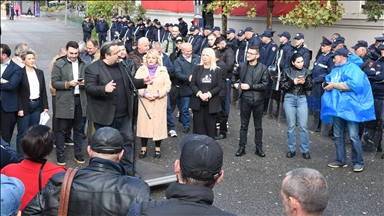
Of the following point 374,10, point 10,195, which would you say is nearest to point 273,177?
point 10,195

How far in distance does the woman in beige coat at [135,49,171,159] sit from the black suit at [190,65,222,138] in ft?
1.59

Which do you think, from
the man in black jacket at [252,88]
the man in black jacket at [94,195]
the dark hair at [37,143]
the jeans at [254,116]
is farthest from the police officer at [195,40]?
the man in black jacket at [94,195]

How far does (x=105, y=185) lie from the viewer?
340 centimetres

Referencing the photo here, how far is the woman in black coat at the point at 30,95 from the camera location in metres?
7.89

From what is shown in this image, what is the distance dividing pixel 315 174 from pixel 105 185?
1293mm

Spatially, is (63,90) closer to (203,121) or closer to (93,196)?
(203,121)

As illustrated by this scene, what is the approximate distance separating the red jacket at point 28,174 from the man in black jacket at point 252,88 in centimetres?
529

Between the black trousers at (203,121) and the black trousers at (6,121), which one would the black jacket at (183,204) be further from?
the black trousers at (203,121)

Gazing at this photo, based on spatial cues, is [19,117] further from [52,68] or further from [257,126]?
[257,126]

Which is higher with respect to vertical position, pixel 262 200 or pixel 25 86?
pixel 25 86

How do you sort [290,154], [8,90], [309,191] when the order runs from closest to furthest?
1. [309,191]
2. [8,90]
3. [290,154]

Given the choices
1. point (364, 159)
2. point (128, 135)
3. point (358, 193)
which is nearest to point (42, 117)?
point (128, 135)

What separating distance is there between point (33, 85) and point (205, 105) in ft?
8.84

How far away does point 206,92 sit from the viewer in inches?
341
